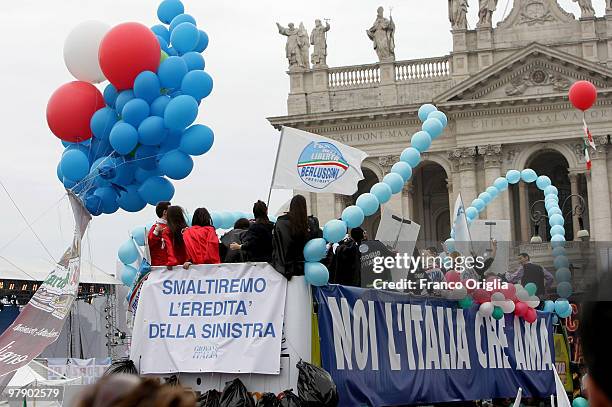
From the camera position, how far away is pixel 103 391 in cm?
222

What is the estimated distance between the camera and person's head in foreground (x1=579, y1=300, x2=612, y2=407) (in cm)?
205

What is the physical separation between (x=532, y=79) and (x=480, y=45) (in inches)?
116

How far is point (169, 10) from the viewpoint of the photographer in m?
14.5

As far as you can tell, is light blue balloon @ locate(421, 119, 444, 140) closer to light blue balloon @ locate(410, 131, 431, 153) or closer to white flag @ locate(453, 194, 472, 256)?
light blue balloon @ locate(410, 131, 431, 153)

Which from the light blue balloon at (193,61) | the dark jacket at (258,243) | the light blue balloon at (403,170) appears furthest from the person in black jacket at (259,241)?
the light blue balloon at (193,61)

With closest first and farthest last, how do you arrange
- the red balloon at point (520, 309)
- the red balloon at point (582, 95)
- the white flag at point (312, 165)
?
the white flag at point (312, 165), the red balloon at point (520, 309), the red balloon at point (582, 95)

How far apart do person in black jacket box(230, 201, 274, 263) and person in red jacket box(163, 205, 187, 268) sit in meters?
0.54

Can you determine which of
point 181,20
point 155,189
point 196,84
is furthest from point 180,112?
point 181,20

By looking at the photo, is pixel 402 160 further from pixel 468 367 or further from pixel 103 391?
pixel 103 391

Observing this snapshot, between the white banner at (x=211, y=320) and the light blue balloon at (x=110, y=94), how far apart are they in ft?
12.4

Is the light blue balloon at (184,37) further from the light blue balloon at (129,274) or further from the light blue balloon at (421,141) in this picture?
the light blue balloon at (421,141)

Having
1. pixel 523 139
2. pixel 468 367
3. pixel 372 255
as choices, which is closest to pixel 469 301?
pixel 468 367

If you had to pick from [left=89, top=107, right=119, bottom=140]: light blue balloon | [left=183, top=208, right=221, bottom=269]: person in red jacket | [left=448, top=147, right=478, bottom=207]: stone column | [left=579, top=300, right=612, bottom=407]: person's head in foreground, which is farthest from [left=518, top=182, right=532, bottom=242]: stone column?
[left=579, top=300, right=612, bottom=407]: person's head in foreground

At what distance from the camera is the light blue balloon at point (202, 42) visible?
14078mm
